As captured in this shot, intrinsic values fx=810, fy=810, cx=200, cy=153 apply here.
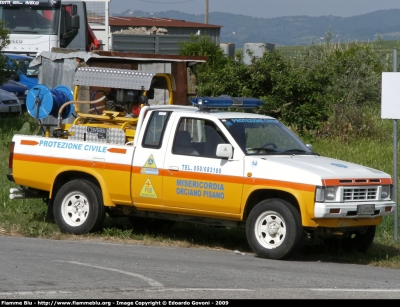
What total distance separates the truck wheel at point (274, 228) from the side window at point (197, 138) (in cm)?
104

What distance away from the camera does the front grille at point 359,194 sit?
33.4 feet

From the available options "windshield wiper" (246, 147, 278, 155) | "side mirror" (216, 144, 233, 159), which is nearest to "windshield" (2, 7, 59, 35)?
"windshield wiper" (246, 147, 278, 155)

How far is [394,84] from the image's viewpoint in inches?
470

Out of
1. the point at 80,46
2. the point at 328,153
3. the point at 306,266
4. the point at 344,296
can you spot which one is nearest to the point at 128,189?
the point at 306,266

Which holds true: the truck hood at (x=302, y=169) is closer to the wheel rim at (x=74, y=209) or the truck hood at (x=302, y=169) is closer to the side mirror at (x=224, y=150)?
the side mirror at (x=224, y=150)

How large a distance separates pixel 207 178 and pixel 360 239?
2357 millimetres

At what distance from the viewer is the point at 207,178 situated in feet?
35.4

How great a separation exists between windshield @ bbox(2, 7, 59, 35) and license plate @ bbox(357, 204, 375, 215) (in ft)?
59.7

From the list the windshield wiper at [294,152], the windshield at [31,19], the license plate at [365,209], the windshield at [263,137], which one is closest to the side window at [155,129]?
the windshield at [263,137]

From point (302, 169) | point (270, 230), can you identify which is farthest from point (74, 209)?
point (302, 169)

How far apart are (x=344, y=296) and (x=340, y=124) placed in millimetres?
15163

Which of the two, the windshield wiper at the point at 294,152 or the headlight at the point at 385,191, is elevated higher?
the windshield wiper at the point at 294,152

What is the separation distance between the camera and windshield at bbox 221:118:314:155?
10931 millimetres

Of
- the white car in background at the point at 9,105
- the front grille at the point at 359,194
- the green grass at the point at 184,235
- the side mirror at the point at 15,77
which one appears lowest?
the green grass at the point at 184,235
